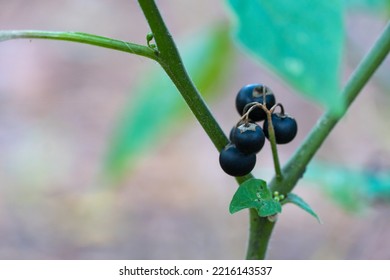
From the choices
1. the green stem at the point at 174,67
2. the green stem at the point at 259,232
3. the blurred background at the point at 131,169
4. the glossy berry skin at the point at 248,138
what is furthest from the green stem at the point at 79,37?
the blurred background at the point at 131,169

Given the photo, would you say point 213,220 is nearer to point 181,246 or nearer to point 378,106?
point 181,246

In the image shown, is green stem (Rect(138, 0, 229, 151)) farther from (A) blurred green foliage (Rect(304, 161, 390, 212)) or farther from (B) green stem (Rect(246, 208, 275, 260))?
(A) blurred green foliage (Rect(304, 161, 390, 212))

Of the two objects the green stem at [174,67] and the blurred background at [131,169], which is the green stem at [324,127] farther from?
the blurred background at [131,169]

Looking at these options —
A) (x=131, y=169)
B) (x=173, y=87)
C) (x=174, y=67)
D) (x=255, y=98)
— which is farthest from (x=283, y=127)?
(x=131, y=169)

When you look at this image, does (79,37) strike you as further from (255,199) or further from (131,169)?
(131,169)

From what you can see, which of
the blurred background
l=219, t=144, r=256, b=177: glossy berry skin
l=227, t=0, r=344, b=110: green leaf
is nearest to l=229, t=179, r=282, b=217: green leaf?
l=219, t=144, r=256, b=177: glossy berry skin
